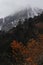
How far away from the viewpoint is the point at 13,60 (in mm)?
47906

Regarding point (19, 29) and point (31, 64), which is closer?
point (31, 64)

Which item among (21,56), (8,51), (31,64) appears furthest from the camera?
(8,51)

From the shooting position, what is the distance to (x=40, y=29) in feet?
157

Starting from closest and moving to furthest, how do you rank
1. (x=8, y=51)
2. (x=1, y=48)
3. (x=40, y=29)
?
(x=40, y=29) → (x=8, y=51) → (x=1, y=48)

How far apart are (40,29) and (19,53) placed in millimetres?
5668

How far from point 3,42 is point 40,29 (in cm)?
1897

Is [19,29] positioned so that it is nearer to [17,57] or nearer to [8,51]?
[8,51]

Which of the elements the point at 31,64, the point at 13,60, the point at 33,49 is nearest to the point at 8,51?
the point at 13,60

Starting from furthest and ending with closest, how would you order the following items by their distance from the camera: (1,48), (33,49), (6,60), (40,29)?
(1,48), (6,60), (40,29), (33,49)

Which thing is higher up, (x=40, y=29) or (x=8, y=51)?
(x=40, y=29)

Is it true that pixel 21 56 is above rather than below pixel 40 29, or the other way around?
below

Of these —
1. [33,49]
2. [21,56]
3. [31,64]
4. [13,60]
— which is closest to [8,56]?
[13,60]

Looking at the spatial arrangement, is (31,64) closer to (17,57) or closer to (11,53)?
(17,57)

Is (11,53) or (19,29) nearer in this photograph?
(11,53)
